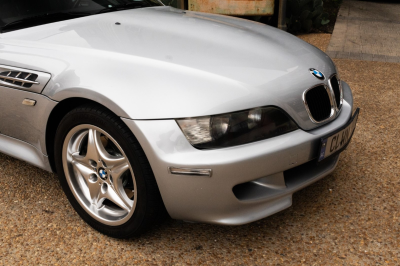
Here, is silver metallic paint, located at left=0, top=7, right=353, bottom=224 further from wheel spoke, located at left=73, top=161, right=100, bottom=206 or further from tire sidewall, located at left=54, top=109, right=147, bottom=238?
wheel spoke, located at left=73, top=161, right=100, bottom=206

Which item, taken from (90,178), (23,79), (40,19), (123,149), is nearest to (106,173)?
(90,178)

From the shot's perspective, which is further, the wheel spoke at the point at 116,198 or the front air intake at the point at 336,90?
the front air intake at the point at 336,90

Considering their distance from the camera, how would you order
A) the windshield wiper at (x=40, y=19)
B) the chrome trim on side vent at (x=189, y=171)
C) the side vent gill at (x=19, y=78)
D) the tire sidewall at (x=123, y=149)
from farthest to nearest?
the windshield wiper at (x=40, y=19) < the side vent gill at (x=19, y=78) < the tire sidewall at (x=123, y=149) < the chrome trim on side vent at (x=189, y=171)

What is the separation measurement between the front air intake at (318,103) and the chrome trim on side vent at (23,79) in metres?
1.34

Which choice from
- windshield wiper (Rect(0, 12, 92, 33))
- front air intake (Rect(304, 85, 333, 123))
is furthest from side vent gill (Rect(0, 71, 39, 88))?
front air intake (Rect(304, 85, 333, 123))

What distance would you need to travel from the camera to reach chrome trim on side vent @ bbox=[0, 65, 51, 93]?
7.04 ft

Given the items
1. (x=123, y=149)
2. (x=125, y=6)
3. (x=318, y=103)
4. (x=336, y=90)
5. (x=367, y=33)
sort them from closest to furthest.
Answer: (x=123, y=149)
(x=318, y=103)
(x=336, y=90)
(x=125, y=6)
(x=367, y=33)

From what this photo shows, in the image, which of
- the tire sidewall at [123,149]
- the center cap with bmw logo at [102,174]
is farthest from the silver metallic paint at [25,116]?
the center cap with bmw logo at [102,174]

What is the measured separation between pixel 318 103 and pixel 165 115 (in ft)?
2.80

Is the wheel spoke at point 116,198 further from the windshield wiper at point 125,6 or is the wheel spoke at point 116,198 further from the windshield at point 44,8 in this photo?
the windshield wiper at point 125,6

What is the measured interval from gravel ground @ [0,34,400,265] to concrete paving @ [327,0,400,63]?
3566 millimetres

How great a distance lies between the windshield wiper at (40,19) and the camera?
2484 millimetres

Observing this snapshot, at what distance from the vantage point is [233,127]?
1.84 m

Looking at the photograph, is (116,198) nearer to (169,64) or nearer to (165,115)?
(165,115)
